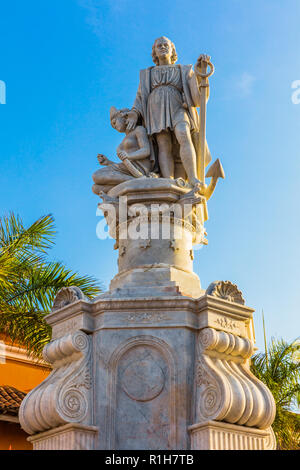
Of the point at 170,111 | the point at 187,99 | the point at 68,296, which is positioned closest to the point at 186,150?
the point at 170,111

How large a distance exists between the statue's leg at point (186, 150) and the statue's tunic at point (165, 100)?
15cm

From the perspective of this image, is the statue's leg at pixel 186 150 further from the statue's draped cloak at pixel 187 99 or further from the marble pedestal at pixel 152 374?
the marble pedestal at pixel 152 374

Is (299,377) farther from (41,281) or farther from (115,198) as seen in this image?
(115,198)

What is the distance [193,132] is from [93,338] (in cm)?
374

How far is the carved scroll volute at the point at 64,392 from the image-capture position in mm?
7426

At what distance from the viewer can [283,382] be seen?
52.1 ft

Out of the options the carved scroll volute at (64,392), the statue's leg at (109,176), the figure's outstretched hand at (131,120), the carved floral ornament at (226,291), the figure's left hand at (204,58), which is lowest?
the carved scroll volute at (64,392)

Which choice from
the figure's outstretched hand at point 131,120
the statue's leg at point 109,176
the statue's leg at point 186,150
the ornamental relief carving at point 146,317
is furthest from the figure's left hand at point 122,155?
the ornamental relief carving at point 146,317

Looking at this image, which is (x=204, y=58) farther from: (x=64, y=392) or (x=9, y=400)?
(x=9, y=400)

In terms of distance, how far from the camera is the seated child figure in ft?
31.8

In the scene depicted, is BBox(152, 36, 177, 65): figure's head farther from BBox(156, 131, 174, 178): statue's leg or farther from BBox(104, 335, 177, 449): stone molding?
BBox(104, 335, 177, 449): stone molding

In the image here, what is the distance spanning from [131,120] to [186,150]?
42.6 inches

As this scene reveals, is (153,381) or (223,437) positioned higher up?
(153,381)

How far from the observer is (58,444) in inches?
290
